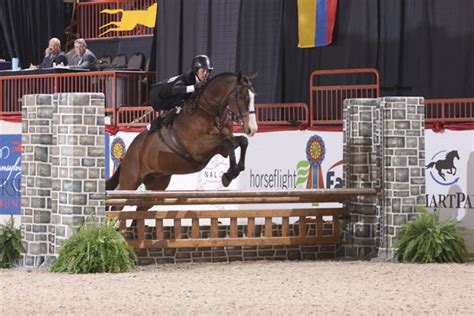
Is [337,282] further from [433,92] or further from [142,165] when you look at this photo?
[433,92]

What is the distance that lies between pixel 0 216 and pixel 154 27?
4.91m

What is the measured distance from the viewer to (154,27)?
20531 millimetres

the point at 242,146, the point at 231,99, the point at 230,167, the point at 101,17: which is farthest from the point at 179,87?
the point at 101,17

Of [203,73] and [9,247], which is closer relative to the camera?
[9,247]

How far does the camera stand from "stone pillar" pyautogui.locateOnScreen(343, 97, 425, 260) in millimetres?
12633

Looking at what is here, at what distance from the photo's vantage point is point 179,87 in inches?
569

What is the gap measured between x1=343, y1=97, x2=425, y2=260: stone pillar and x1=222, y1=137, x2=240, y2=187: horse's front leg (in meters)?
1.35

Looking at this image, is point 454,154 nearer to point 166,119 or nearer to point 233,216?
point 233,216

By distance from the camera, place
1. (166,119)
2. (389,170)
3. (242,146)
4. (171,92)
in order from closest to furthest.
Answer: (389,170)
(242,146)
(171,92)
(166,119)

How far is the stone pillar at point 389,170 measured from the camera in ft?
41.4

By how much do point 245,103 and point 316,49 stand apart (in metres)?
4.58

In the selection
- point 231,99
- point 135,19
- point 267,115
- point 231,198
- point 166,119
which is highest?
point 135,19

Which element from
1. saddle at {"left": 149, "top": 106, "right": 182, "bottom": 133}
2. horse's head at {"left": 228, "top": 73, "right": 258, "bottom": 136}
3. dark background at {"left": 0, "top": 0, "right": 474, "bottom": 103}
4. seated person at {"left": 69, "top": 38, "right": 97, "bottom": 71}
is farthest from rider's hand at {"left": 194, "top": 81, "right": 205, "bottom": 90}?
seated person at {"left": 69, "top": 38, "right": 97, "bottom": 71}

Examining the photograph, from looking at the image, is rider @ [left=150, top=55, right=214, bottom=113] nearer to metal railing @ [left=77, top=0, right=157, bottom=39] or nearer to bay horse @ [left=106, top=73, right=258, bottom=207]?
bay horse @ [left=106, top=73, right=258, bottom=207]
